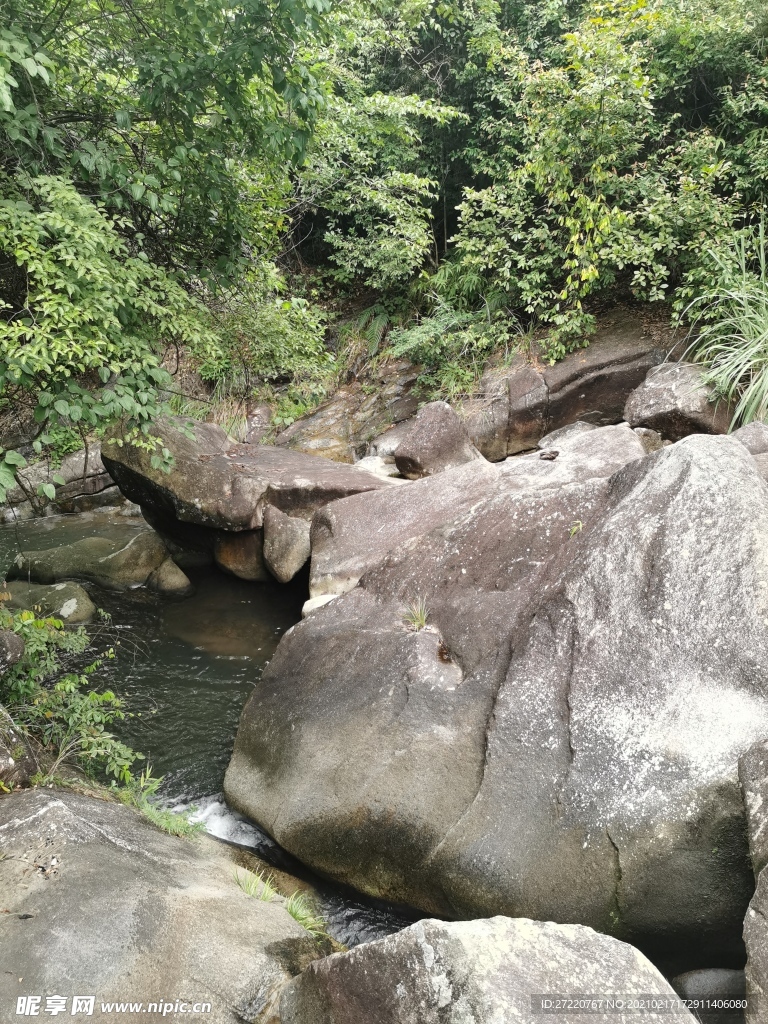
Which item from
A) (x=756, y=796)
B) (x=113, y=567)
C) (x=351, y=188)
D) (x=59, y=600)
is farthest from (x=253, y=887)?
(x=351, y=188)

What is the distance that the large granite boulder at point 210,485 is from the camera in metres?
8.63

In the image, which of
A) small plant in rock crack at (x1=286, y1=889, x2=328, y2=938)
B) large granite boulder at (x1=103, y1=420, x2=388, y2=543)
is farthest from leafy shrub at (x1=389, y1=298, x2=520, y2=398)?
small plant in rock crack at (x1=286, y1=889, x2=328, y2=938)

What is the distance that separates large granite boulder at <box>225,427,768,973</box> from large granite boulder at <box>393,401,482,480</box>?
446cm

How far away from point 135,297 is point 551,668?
11.9ft

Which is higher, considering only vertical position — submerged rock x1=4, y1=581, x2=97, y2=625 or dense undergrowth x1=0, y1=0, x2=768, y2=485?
dense undergrowth x1=0, y1=0, x2=768, y2=485

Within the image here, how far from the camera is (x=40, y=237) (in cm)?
421

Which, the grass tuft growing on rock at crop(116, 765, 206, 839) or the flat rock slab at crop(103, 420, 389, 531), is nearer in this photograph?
the grass tuft growing on rock at crop(116, 765, 206, 839)

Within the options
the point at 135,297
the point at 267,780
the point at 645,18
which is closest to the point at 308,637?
the point at 267,780

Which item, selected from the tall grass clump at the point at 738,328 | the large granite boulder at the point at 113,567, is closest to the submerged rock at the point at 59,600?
the large granite boulder at the point at 113,567

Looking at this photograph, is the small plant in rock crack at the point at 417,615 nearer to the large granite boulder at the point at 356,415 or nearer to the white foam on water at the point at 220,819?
the white foam on water at the point at 220,819

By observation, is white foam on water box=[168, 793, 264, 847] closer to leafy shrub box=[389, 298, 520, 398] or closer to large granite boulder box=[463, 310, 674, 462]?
large granite boulder box=[463, 310, 674, 462]

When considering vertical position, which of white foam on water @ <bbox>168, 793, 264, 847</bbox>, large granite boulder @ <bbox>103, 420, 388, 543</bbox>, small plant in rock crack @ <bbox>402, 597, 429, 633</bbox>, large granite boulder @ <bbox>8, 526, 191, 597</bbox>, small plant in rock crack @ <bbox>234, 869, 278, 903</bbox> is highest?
large granite boulder @ <bbox>103, 420, 388, 543</bbox>

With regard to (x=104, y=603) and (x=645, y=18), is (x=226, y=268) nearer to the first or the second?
(x=104, y=603)

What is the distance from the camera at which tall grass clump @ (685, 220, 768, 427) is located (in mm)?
8742
